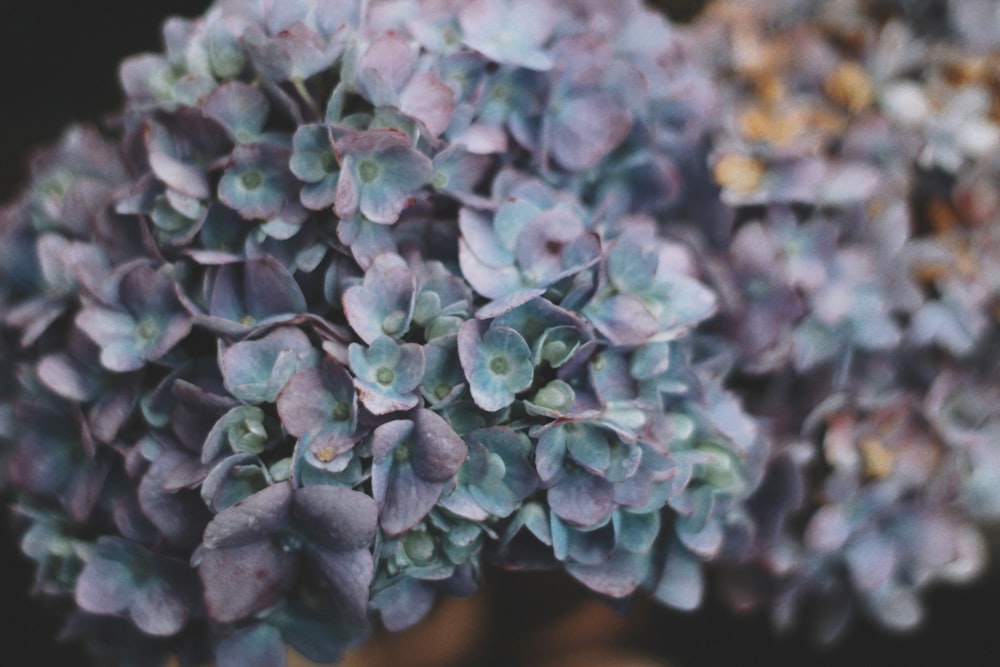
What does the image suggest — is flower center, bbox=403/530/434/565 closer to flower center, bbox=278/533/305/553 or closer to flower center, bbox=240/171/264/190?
flower center, bbox=278/533/305/553

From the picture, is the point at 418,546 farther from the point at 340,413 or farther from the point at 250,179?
the point at 250,179

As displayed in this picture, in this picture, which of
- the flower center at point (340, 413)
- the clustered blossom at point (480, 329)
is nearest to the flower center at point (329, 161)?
the clustered blossom at point (480, 329)

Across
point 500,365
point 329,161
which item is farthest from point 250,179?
point 500,365

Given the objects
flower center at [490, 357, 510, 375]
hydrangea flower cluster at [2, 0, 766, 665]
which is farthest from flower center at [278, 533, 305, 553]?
flower center at [490, 357, 510, 375]

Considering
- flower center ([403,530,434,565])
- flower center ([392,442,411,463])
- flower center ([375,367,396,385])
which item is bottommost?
flower center ([403,530,434,565])

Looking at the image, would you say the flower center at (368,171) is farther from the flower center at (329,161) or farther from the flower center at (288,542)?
the flower center at (288,542)

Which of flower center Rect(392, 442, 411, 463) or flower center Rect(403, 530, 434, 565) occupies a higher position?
flower center Rect(392, 442, 411, 463)

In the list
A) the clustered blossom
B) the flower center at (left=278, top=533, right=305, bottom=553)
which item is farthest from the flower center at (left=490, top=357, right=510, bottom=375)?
the flower center at (left=278, top=533, right=305, bottom=553)
